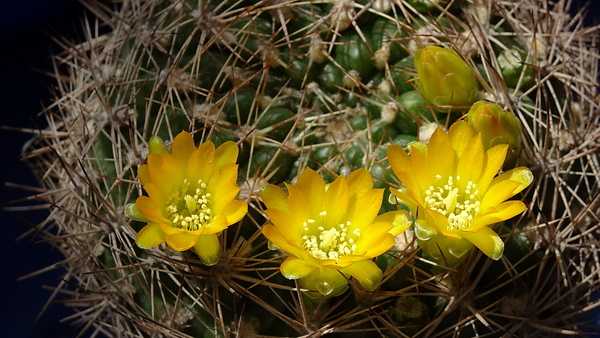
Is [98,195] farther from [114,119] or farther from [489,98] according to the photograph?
[489,98]

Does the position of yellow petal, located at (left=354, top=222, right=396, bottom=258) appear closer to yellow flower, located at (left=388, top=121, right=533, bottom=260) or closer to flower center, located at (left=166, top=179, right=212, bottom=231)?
yellow flower, located at (left=388, top=121, right=533, bottom=260)

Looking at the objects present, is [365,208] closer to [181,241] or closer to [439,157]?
[439,157]

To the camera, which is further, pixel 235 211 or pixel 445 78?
pixel 445 78

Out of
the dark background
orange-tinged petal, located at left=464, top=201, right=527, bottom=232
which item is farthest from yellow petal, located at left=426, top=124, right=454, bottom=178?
the dark background

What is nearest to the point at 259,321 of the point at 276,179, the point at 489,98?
the point at 276,179

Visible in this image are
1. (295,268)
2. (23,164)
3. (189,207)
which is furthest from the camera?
(23,164)

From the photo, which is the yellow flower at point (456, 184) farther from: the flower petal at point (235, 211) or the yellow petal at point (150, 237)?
the yellow petal at point (150, 237)

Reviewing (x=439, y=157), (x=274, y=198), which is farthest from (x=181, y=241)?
(x=439, y=157)
